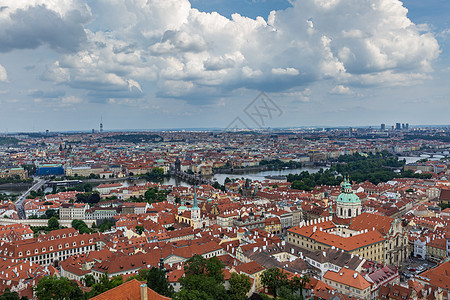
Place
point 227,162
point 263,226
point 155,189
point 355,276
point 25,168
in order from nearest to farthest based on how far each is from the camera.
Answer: point 355,276 < point 263,226 < point 155,189 < point 25,168 < point 227,162

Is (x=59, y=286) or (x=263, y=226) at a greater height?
(x=59, y=286)

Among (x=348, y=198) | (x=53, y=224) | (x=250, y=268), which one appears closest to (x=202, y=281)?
(x=250, y=268)

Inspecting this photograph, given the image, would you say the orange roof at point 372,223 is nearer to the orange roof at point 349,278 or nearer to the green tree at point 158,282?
the orange roof at point 349,278

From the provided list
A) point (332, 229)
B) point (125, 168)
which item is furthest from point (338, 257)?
point (125, 168)

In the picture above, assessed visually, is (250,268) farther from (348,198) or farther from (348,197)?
(348,197)

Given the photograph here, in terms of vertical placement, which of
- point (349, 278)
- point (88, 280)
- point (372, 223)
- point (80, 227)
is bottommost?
point (80, 227)

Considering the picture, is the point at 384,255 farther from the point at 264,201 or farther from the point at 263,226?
the point at 264,201
